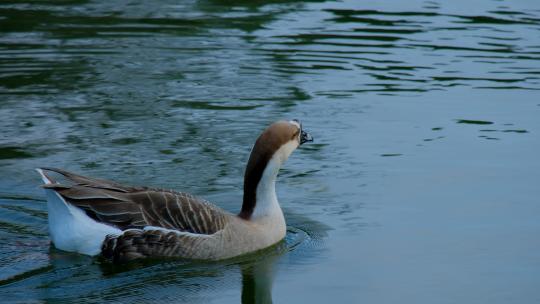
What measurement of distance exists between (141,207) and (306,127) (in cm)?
416

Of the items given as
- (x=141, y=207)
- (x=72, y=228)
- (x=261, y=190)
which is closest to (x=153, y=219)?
(x=141, y=207)

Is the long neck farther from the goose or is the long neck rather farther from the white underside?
the white underside

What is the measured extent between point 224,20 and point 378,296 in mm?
10583

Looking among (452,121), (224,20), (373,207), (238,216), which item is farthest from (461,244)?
(224,20)

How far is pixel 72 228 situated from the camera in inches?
370

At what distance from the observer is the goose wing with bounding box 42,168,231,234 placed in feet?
31.2

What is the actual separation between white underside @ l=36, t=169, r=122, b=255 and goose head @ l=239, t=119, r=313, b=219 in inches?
48.0

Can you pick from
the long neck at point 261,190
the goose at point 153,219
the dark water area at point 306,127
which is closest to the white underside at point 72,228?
the goose at point 153,219

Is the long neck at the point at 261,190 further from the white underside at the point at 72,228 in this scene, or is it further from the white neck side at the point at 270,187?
the white underside at the point at 72,228

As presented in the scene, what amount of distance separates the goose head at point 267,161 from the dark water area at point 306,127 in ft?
1.43

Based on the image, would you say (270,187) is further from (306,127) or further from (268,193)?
(306,127)

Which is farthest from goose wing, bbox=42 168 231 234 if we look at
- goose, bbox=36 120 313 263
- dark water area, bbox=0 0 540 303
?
dark water area, bbox=0 0 540 303

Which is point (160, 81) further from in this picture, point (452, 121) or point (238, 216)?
point (238, 216)

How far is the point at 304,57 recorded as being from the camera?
54.6ft
